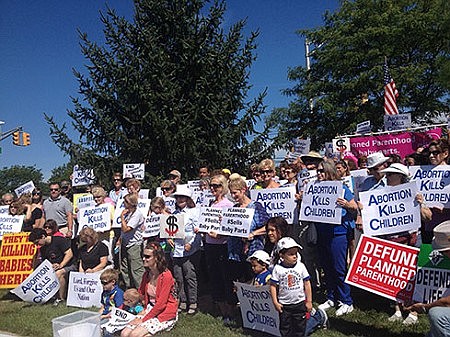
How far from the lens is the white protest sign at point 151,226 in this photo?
24.2 ft

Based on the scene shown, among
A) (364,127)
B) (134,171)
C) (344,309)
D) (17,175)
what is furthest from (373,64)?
(17,175)

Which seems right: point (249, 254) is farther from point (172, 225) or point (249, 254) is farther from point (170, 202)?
point (170, 202)

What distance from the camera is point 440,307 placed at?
433cm

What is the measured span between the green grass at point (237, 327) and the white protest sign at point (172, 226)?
3.82ft

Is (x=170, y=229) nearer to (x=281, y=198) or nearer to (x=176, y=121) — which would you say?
(x=281, y=198)

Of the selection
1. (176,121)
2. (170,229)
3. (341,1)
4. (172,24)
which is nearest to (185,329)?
(170,229)

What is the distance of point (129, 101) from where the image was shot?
42.7 feet

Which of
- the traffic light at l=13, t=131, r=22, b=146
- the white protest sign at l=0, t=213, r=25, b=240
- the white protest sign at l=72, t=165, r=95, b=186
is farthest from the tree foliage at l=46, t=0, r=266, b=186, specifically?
the traffic light at l=13, t=131, r=22, b=146

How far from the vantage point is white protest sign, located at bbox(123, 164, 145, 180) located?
36.7 feet

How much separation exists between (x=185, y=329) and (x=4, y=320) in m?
3.08

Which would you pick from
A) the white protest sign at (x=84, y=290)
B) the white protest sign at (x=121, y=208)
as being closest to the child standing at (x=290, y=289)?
the white protest sign at (x=84, y=290)

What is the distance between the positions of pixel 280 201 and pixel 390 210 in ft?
5.49

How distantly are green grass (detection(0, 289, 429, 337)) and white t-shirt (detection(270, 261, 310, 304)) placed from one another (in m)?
0.65

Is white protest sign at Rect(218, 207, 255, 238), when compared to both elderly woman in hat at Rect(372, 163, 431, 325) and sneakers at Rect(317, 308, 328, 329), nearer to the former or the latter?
sneakers at Rect(317, 308, 328, 329)
